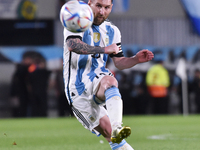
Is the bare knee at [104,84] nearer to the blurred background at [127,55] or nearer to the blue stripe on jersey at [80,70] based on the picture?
the blue stripe on jersey at [80,70]

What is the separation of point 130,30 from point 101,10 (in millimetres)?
15750

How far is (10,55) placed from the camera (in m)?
16.0

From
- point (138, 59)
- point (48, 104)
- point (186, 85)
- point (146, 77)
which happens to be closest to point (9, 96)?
point (48, 104)

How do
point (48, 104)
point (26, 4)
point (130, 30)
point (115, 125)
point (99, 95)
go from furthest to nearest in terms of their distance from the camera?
point (130, 30) → point (26, 4) → point (48, 104) → point (99, 95) → point (115, 125)

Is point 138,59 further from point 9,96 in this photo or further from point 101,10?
point 9,96

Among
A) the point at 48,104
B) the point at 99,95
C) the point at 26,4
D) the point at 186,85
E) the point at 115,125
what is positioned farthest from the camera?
Answer: the point at 26,4

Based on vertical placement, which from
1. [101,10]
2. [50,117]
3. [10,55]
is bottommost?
[50,117]

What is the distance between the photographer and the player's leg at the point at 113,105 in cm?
417

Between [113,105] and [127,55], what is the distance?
1283 cm

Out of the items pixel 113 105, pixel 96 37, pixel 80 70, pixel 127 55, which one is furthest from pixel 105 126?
pixel 127 55

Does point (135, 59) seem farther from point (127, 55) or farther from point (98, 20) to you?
point (127, 55)

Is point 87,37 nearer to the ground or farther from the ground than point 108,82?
farther from the ground

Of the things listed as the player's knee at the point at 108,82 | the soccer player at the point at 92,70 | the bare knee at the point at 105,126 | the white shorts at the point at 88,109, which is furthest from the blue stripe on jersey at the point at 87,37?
the bare knee at the point at 105,126

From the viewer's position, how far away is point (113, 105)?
4.38 metres
